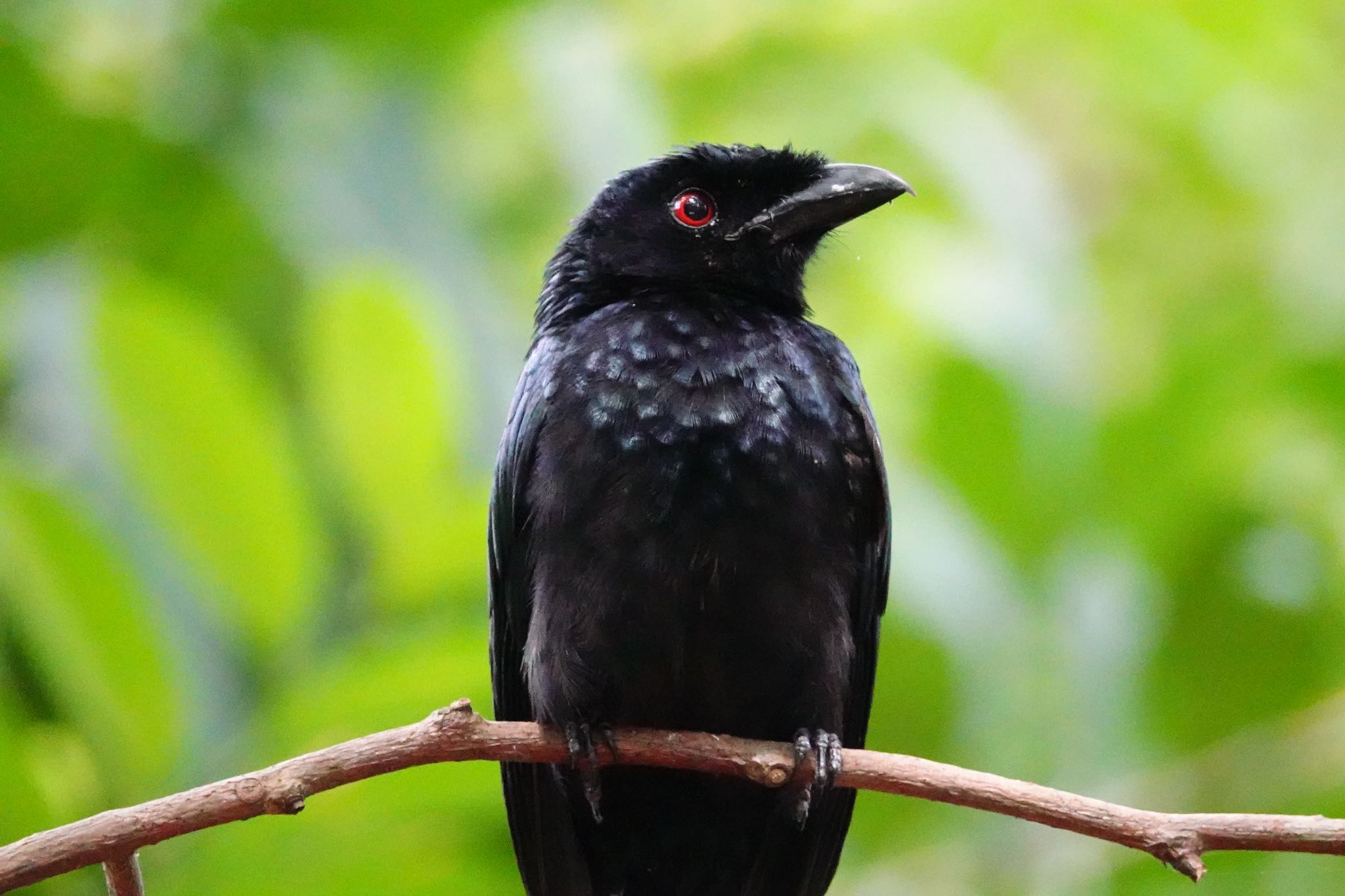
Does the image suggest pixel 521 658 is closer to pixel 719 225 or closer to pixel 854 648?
pixel 854 648

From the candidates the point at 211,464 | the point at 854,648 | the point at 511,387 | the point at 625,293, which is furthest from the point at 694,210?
the point at 211,464

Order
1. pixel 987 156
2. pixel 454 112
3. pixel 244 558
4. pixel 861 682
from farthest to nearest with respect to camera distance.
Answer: pixel 454 112, pixel 987 156, pixel 861 682, pixel 244 558

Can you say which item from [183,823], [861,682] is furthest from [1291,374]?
[183,823]

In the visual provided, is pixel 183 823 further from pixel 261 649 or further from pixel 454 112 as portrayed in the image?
pixel 454 112

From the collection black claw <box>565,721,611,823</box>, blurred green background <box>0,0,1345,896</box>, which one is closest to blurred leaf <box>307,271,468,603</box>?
blurred green background <box>0,0,1345,896</box>

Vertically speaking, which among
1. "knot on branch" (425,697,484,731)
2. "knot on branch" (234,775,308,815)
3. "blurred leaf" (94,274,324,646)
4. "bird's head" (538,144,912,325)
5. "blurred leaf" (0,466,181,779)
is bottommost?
"knot on branch" (234,775,308,815)

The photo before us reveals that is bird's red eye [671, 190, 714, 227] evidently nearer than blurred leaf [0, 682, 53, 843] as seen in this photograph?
No

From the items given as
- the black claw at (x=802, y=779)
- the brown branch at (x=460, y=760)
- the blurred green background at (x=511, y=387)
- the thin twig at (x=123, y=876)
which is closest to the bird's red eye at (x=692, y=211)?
the blurred green background at (x=511, y=387)

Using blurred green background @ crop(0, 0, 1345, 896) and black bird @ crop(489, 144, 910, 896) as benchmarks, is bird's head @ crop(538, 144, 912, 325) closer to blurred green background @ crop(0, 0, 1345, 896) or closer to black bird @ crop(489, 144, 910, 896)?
black bird @ crop(489, 144, 910, 896)
